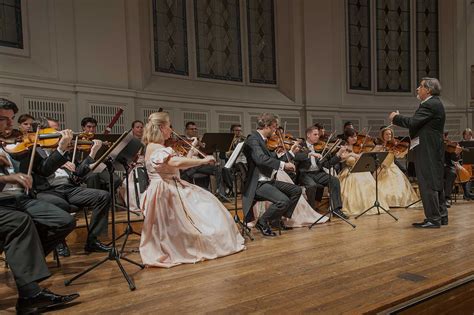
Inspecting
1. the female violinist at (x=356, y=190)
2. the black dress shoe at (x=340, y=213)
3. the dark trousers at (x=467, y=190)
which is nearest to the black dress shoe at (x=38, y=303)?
the black dress shoe at (x=340, y=213)

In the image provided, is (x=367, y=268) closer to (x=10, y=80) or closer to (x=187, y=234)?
(x=187, y=234)

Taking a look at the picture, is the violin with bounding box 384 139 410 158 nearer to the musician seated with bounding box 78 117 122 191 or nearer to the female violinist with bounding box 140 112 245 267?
the female violinist with bounding box 140 112 245 267

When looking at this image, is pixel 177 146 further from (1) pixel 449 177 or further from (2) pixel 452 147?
(1) pixel 449 177

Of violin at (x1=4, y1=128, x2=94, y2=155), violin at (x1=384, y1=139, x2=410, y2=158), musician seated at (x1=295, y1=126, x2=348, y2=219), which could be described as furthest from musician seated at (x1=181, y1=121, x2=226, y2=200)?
violin at (x1=4, y1=128, x2=94, y2=155)

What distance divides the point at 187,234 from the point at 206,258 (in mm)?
278

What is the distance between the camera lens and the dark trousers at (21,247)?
8.64ft

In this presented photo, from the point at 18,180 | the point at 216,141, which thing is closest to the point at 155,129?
the point at 18,180

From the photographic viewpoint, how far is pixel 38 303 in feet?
8.71

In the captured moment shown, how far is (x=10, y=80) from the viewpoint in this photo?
5988 millimetres

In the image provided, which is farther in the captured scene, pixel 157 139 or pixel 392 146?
pixel 392 146

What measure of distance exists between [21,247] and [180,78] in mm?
6343

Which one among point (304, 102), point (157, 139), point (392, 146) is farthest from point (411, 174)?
point (157, 139)

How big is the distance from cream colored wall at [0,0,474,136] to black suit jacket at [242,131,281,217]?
311cm

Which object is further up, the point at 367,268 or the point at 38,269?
the point at 38,269
